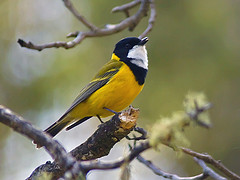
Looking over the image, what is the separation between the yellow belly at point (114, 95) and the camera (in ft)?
16.0

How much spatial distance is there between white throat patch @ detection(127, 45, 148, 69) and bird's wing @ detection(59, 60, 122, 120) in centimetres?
24

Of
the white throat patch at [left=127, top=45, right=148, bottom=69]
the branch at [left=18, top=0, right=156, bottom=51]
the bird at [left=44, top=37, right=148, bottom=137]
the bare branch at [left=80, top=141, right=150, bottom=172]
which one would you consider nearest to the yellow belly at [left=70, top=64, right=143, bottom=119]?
the bird at [left=44, top=37, right=148, bottom=137]

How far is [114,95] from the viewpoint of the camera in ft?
16.0

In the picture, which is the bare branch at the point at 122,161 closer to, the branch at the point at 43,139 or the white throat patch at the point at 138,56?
the branch at the point at 43,139

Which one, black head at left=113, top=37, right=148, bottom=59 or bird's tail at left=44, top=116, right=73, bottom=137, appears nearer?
bird's tail at left=44, top=116, right=73, bottom=137

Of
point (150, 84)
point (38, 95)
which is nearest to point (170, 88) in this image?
point (150, 84)

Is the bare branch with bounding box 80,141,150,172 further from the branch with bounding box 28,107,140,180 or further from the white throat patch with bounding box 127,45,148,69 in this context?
the white throat patch with bounding box 127,45,148,69

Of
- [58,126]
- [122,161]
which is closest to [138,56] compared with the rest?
[58,126]

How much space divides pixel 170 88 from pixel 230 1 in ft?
7.44

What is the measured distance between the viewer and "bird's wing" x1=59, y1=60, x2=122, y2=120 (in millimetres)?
5082

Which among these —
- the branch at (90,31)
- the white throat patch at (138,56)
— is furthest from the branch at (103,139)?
the white throat patch at (138,56)

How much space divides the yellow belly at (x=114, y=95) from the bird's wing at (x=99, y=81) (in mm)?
71

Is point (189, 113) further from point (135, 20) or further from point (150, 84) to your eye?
point (150, 84)

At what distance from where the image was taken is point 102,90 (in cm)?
496
